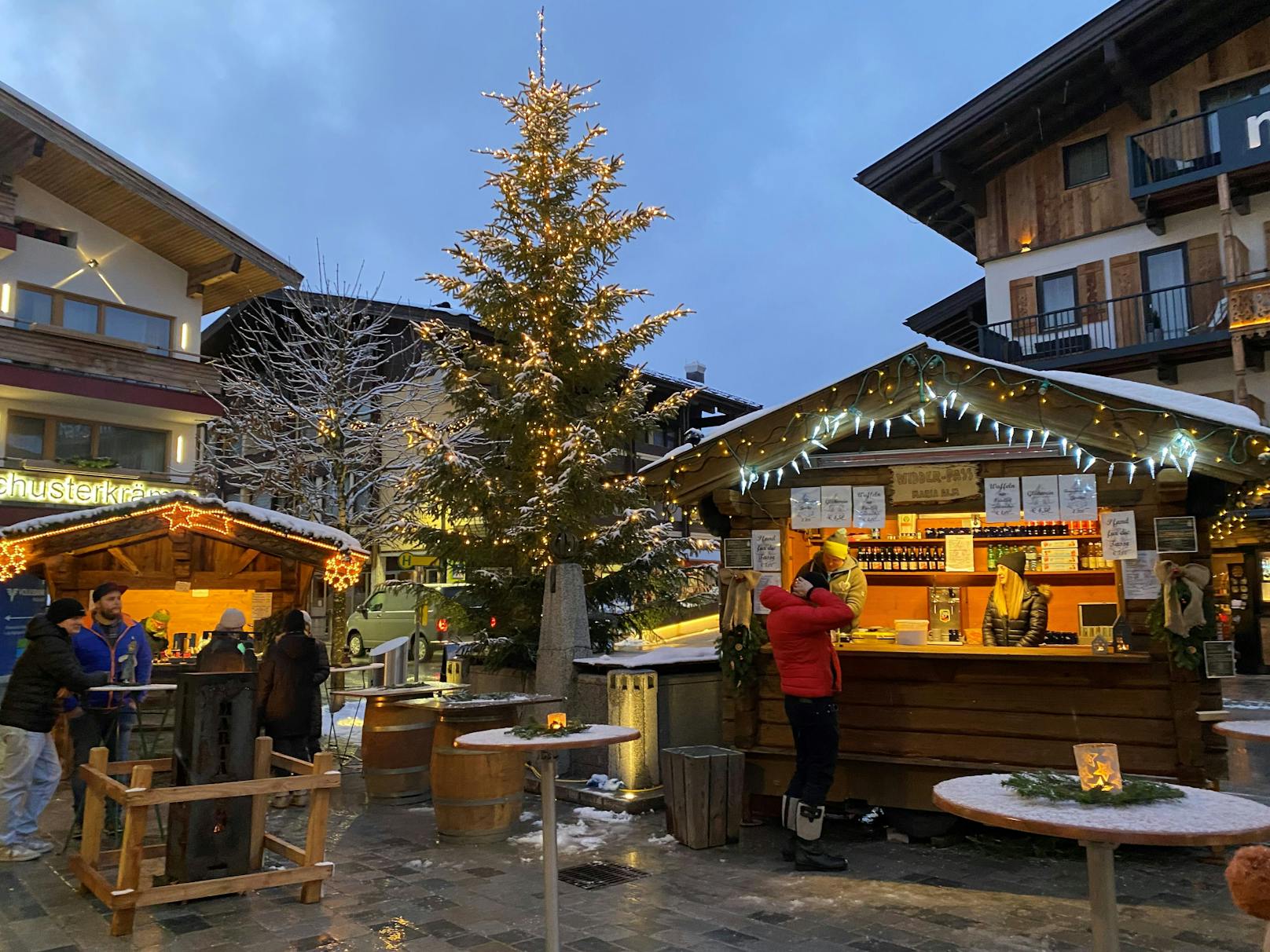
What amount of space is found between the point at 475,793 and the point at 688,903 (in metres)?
2.40

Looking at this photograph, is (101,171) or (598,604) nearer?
(598,604)

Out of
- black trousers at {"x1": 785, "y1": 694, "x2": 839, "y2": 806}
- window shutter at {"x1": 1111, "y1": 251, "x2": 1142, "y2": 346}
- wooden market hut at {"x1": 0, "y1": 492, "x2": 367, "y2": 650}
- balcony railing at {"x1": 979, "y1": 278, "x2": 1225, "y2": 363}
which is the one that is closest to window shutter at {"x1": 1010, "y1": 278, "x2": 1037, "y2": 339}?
balcony railing at {"x1": 979, "y1": 278, "x2": 1225, "y2": 363}

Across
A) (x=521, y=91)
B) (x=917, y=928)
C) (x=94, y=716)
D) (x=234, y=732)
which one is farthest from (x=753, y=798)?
(x=521, y=91)

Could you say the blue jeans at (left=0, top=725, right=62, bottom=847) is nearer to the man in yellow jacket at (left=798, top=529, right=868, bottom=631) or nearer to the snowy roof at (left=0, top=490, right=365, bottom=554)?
the snowy roof at (left=0, top=490, right=365, bottom=554)

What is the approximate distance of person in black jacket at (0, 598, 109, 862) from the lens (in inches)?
285

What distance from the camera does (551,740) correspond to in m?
5.35

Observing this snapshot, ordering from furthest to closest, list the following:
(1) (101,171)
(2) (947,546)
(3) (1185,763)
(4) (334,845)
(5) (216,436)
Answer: (5) (216,436) < (1) (101,171) < (2) (947,546) < (4) (334,845) < (3) (1185,763)

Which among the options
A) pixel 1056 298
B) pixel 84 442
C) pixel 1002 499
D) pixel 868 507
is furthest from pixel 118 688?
pixel 1056 298

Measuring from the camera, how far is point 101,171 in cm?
2080

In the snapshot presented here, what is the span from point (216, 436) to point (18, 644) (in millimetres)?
8392

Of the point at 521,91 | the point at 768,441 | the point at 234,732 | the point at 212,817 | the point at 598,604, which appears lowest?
the point at 212,817

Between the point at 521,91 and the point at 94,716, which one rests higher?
the point at 521,91

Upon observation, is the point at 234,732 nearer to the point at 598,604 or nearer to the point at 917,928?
the point at 917,928

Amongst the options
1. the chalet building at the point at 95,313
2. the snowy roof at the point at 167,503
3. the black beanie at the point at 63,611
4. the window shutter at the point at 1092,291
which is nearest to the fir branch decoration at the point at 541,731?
the black beanie at the point at 63,611
